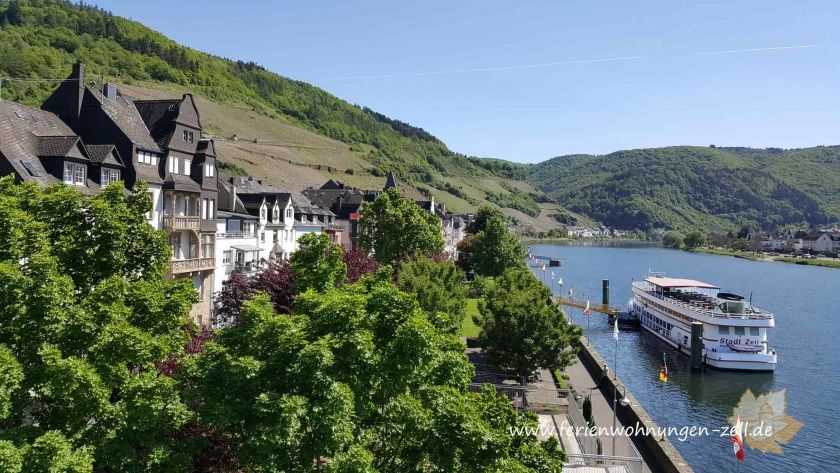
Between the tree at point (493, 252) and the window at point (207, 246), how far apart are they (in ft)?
208

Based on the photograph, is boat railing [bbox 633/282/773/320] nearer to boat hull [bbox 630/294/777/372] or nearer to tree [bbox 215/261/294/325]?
boat hull [bbox 630/294/777/372]

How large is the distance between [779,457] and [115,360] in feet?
133

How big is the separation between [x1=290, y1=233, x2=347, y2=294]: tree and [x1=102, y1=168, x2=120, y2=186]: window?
16.5 m

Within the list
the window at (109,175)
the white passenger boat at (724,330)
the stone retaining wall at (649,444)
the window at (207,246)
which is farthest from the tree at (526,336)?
the white passenger boat at (724,330)

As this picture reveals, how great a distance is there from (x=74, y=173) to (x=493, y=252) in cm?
7724

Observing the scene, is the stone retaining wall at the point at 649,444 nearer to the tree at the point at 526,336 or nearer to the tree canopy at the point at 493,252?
the tree at the point at 526,336

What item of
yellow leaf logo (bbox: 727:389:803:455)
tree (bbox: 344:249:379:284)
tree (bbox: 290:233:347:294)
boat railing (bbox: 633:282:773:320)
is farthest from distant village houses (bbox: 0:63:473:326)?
boat railing (bbox: 633:282:773:320)

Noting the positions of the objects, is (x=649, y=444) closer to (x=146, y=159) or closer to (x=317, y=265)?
(x=317, y=265)

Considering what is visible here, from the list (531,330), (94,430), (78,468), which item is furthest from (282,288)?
(78,468)

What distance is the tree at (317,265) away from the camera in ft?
82.3

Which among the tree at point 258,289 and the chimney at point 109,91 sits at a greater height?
the chimney at point 109,91

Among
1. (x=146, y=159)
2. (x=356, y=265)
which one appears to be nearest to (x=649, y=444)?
(x=356, y=265)

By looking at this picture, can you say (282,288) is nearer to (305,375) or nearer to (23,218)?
(23,218)

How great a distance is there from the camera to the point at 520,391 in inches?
Answer: 1535
